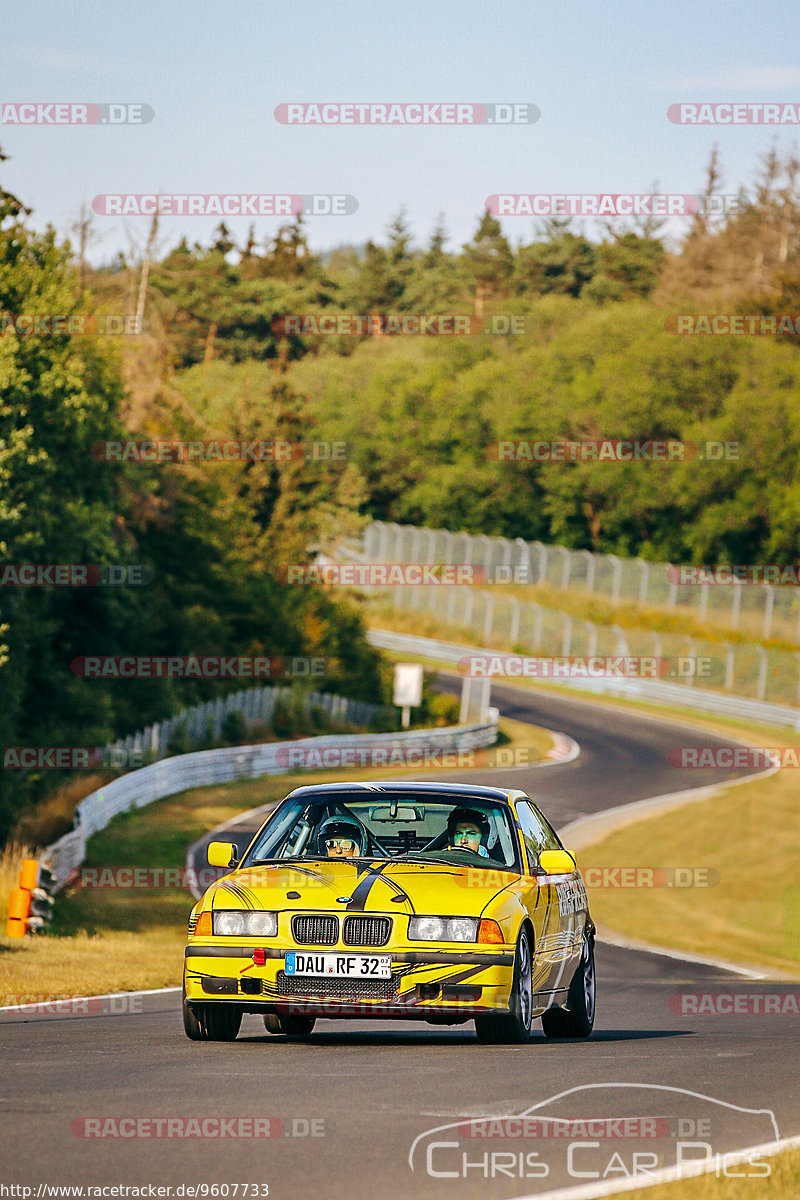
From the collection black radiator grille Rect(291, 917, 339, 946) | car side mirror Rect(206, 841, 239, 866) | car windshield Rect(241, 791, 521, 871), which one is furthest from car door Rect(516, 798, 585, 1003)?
car side mirror Rect(206, 841, 239, 866)

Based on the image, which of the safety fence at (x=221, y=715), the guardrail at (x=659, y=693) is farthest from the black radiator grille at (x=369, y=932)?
the guardrail at (x=659, y=693)

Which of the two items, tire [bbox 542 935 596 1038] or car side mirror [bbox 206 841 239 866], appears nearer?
car side mirror [bbox 206 841 239 866]

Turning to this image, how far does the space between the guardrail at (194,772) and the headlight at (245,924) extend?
53.3 ft

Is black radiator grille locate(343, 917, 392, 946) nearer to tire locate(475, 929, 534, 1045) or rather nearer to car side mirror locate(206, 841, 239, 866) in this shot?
tire locate(475, 929, 534, 1045)

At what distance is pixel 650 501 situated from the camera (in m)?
92.4

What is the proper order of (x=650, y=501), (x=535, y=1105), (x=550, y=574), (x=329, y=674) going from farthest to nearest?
(x=650, y=501) → (x=550, y=574) → (x=329, y=674) → (x=535, y=1105)

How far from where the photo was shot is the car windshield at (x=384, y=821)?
33.8ft

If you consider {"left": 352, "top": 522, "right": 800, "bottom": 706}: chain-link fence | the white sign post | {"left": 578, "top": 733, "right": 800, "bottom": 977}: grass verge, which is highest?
{"left": 352, "top": 522, "right": 800, "bottom": 706}: chain-link fence

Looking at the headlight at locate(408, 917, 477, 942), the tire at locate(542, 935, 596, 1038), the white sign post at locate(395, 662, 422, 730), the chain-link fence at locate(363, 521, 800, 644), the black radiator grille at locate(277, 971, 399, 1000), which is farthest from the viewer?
the chain-link fence at locate(363, 521, 800, 644)

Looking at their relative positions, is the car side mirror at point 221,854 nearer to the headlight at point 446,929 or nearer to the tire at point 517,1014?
the headlight at point 446,929

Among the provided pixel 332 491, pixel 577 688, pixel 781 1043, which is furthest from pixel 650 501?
pixel 781 1043

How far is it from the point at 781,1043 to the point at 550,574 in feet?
236

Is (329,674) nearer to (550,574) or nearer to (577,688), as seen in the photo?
(577,688)

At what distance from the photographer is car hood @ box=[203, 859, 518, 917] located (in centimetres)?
946
